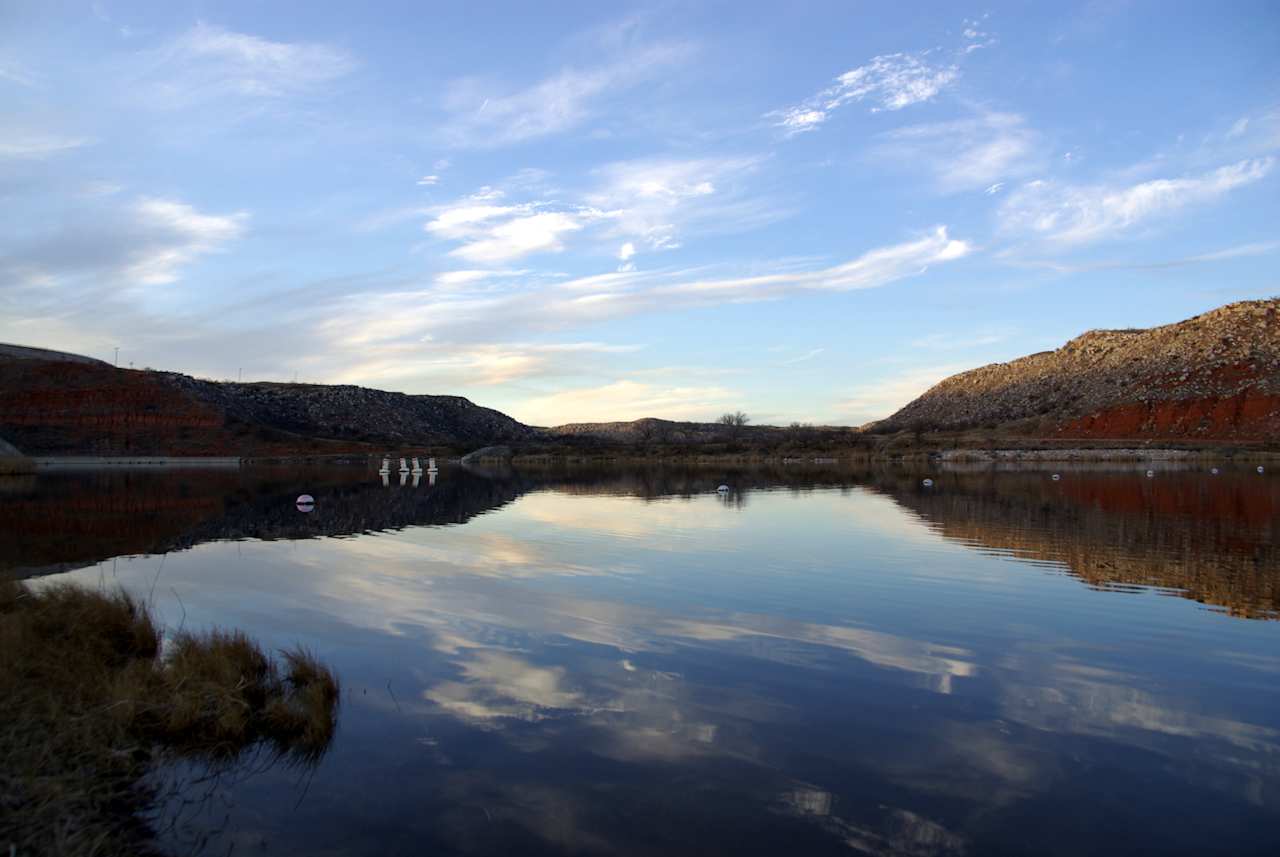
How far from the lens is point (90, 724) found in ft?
19.8

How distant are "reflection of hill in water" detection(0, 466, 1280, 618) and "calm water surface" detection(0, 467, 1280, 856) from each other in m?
0.21

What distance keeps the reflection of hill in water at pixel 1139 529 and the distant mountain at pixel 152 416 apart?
2845 inches

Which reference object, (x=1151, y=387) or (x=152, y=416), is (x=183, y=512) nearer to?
(x=152, y=416)

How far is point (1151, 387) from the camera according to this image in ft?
298

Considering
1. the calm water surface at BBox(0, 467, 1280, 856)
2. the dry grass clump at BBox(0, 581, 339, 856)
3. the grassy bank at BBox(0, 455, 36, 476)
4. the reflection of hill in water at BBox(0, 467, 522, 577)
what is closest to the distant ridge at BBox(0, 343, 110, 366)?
the grassy bank at BBox(0, 455, 36, 476)

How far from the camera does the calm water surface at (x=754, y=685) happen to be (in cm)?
545

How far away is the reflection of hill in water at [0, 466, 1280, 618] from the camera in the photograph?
1557 centimetres

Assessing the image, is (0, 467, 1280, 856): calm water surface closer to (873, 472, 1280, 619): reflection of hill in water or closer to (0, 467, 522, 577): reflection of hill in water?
(873, 472, 1280, 619): reflection of hill in water

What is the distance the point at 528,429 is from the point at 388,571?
147 m

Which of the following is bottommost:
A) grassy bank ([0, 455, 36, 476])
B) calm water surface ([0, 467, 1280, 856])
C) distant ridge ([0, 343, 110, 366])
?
calm water surface ([0, 467, 1280, 856])

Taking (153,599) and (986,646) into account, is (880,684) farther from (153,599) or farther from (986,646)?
(153,599)

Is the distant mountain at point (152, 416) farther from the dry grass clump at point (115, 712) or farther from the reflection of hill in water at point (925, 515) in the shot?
the dry grass clump at point (115, 712)

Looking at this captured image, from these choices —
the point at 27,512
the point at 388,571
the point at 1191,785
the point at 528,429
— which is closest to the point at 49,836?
the point at 1191,785

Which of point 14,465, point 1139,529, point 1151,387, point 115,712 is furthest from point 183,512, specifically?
point 1151,387
